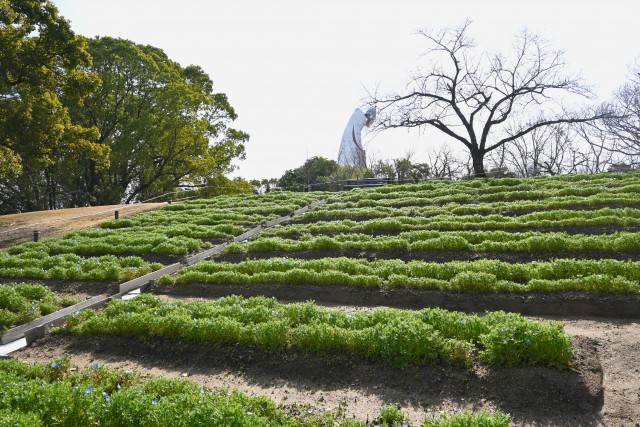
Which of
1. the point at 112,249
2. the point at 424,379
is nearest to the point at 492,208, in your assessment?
the point at 424,379

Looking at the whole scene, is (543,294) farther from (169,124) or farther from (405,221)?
(169,124)

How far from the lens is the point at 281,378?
20.0 feet

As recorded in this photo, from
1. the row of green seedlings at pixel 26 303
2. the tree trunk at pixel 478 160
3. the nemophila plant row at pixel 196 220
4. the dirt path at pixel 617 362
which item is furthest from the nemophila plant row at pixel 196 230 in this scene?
the tree trunk at pixel 478 160

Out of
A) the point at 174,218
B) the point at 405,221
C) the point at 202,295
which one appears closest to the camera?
the point at 202,295

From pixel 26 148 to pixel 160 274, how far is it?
38.9 ft

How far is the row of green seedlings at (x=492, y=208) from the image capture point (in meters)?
14.9

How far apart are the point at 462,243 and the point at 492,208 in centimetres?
558

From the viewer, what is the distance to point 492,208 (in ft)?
53.7

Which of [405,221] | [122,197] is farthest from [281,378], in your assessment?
[122,197]

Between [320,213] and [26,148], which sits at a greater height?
[26,148]

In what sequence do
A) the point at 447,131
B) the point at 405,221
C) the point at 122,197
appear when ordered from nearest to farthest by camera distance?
1. the point at 405,221
2. the point at 447,131
3. the point at 122,197

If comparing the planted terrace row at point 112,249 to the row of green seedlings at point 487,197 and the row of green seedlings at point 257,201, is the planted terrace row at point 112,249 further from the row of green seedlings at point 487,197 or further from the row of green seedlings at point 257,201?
the row of green seedlings at point 487,197

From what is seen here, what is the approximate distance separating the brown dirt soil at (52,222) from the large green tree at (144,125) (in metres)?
9.95

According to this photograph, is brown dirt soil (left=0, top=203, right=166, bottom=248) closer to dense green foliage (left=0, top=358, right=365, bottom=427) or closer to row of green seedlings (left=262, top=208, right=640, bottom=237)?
row of green seedlings (left=262, top=208, right=640, bottom=237)
